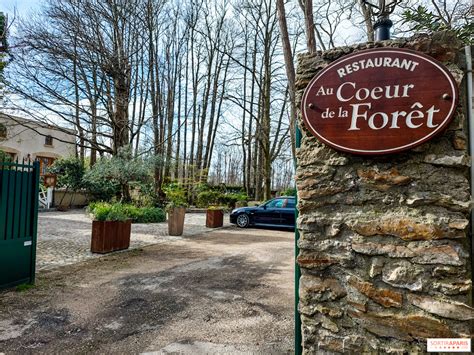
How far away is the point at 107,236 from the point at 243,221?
20.4 ft

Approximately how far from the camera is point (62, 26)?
11430mm

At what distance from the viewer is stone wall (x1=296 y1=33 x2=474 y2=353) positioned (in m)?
1.87

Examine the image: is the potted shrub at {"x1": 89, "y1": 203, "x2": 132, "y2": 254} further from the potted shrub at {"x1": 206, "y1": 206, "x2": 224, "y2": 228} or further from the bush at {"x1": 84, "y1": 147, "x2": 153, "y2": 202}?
the potted shrub at {"x1": 206, "y1": 206, "x2": 224, "y2": 228}

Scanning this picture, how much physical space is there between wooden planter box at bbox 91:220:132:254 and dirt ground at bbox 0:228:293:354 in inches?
19.8

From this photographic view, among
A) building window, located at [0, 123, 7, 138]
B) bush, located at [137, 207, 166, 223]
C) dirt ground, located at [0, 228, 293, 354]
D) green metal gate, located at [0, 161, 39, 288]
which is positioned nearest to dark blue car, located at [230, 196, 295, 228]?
bush, located at [137, 207, 166, 223]

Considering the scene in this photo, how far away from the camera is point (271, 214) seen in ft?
38.1

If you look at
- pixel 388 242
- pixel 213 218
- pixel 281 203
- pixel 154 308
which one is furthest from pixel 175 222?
pixel 388 242

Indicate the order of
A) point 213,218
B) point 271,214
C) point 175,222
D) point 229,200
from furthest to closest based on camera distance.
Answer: point 229,200 < point 213,218 < point 271,214 < point 175,222

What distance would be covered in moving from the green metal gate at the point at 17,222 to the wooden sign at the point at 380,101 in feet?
13.0

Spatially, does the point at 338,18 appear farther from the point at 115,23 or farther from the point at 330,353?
the point at 330,353

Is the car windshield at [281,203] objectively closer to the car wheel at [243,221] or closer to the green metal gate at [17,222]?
the car wheel at [243,221]

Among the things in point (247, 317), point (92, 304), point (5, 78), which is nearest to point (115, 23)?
point (5, 78)

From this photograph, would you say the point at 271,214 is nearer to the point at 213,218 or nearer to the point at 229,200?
the point at 213,218

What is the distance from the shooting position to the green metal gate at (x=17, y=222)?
413 cm
